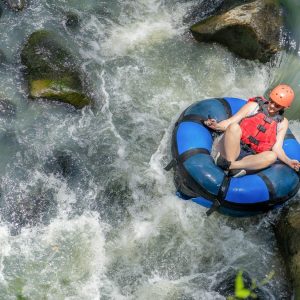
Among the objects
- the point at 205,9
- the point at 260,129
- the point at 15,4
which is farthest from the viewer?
the point at 205,9

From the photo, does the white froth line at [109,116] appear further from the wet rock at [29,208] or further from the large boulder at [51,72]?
the wet rock at [29,208]

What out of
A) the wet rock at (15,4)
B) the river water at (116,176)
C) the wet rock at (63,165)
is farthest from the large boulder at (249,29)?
the wet rock at (63,165)

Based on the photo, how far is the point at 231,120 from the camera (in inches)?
239

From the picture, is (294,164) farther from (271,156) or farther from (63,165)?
(63,165)

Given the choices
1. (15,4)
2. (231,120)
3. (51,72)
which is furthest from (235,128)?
(15,4)

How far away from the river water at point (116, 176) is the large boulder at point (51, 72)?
0.62ft

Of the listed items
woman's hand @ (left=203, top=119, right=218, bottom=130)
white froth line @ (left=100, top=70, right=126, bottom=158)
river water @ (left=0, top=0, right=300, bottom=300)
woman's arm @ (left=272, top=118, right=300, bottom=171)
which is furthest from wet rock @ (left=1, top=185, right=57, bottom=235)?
woman's arm @ (left=272, top=118, right=300, bottom=171)

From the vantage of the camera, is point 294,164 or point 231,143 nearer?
point 231,143

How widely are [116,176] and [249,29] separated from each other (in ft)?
11.5

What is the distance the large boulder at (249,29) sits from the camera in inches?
310

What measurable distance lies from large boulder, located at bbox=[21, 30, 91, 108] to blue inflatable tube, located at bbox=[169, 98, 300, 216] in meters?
1.91

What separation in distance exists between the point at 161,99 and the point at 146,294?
128 inches

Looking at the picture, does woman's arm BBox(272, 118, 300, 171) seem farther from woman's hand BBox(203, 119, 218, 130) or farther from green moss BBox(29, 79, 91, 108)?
green moss BBox(29, 79, 91, 108)

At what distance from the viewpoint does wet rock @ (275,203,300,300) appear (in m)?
5.78
